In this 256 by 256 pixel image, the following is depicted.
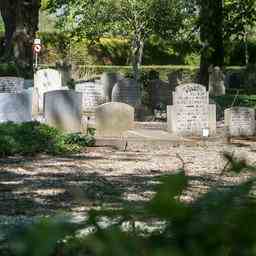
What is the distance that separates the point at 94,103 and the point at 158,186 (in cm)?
2071

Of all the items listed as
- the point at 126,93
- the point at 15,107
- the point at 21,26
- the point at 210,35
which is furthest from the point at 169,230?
the point at 210,35

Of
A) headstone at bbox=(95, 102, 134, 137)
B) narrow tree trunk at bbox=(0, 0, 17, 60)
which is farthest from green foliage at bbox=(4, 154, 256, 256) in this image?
narrow tree trunk at bbox=(0, 0, 17, 60)

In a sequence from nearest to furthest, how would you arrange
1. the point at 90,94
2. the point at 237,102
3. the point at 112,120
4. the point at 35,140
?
the point at 35,140
the point at 112,120
the point at 90,94
the point at 237,102

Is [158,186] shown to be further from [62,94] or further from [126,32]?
[126,32]

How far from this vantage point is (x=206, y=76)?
103 feet

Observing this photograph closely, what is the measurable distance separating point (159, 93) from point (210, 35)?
354 inches

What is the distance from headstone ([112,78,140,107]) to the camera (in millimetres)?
20891

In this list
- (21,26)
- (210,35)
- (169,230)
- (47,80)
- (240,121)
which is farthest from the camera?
(210,35)

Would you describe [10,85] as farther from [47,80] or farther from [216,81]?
Answer: [216,81]

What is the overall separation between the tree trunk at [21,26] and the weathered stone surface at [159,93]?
514cm

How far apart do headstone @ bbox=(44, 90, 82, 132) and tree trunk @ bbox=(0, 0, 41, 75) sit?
1115 cm

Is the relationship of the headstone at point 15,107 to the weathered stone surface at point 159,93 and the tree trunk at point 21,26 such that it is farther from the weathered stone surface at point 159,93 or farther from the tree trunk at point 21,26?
the tree trunk at point 21,26

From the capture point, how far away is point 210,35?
31.2 metres

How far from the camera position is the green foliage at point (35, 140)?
1261cm
